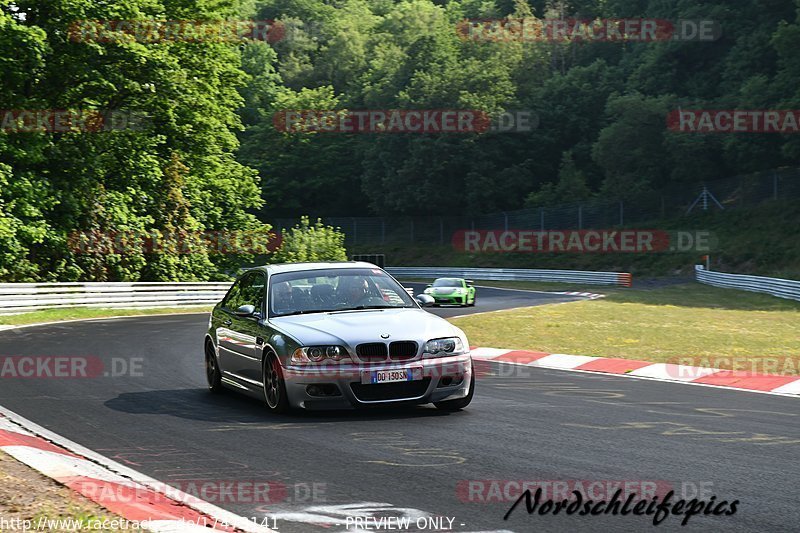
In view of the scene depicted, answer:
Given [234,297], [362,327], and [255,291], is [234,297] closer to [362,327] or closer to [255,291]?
[255,291]

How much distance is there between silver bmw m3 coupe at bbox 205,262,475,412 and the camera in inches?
414

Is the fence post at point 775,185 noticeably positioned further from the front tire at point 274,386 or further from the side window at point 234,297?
the front tire at point 274,386

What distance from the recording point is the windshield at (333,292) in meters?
11.7

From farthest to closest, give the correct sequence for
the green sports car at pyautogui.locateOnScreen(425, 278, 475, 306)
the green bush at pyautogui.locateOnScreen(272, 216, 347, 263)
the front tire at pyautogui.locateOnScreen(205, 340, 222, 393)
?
the green bush at pyautogui.locateOnScreen(272, 216, 347, 263) < the green sports car at pyautogui.locateOnScreen(425, 278, 475, 306) < the front tire at pyautogui.locateOnScreen(205, 340, 222, 393)

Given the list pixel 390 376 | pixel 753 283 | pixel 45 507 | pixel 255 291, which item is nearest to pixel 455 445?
pixel 390 376

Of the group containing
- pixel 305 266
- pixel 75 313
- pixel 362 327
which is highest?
pixel 305 266

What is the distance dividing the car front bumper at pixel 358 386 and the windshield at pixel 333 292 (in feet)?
3.94

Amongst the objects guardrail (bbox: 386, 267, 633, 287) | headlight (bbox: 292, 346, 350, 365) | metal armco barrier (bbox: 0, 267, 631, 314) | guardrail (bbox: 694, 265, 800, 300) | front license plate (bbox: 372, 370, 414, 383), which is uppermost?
headlight (bbox: 292, 346, 350, 365)

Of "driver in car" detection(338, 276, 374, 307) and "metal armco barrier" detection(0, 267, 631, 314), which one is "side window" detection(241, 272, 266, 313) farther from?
"metal armco barrier" detection(0, 267, 631, 314)

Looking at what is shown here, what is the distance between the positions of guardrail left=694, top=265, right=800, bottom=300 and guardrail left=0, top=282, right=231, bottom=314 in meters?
23.0

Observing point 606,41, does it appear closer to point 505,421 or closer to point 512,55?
point 512,55

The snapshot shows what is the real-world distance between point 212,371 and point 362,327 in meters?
3.06

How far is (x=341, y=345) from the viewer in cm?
1051

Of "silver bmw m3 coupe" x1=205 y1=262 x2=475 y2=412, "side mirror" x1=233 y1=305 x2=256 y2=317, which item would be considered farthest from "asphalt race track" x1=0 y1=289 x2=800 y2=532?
"side mirror" x1=233 y1=305 x2=256 y2=317
